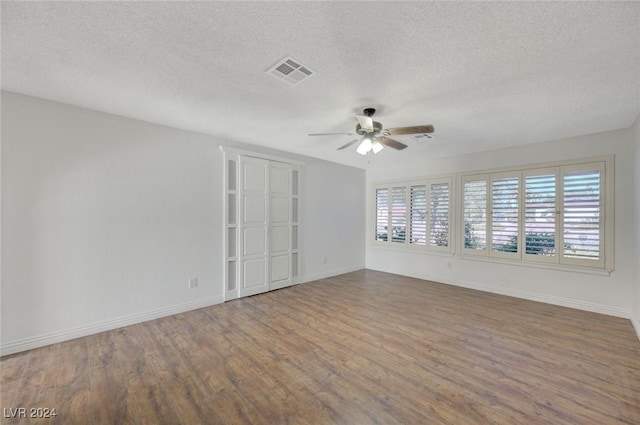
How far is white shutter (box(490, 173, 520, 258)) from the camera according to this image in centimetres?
445

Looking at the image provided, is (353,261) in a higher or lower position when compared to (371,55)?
lower

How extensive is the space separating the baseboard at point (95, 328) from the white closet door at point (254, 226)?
26.1 inches

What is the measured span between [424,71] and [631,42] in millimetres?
1291

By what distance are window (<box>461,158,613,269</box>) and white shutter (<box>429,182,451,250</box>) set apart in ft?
1.03

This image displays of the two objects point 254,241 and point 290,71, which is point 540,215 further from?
point 254,241

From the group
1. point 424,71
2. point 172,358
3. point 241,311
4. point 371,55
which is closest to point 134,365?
point 172,358

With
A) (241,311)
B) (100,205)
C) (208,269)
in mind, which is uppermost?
(100,205)

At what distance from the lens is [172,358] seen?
2523mm

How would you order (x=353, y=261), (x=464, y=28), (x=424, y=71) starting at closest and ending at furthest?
(x=464, y=28), (x=424, y=71), (x=353, y=261)

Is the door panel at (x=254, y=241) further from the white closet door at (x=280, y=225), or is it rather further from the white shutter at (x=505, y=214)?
the white shutter at (x=505, y=214)

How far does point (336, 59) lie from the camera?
2002 mm

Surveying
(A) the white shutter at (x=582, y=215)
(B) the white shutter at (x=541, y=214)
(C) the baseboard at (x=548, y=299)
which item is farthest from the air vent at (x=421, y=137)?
(C) the baseboard at (x=548, y=299)

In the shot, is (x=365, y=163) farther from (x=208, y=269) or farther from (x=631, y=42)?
(x=631, y=42)

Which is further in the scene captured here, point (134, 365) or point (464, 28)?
point (134, 365)
